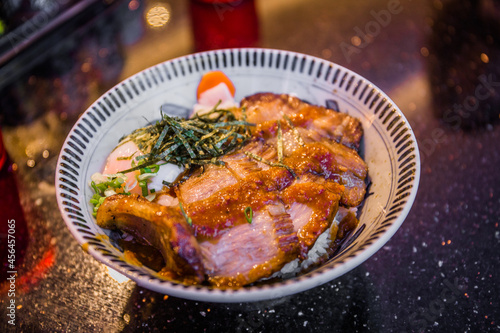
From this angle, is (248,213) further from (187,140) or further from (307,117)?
(307,117)

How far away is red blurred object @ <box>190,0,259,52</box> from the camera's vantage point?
3.77 meters

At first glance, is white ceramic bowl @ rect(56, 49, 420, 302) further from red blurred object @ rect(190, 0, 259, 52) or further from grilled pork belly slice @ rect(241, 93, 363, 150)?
red blurred object @ rect(190, 0, 259, 52)

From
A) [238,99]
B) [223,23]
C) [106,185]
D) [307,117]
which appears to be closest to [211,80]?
[238,99]

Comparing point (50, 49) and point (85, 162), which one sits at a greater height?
point (50, 49)

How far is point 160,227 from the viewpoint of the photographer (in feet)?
5.60

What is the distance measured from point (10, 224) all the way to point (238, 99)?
5.83 ft

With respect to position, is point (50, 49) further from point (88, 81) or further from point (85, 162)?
point (85, 162)

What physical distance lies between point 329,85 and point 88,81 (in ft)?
7.29

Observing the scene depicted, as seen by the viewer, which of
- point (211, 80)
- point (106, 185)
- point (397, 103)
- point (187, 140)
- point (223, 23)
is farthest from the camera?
point (223, 23)

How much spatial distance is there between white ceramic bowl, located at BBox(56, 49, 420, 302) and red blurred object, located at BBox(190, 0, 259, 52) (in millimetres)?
1146

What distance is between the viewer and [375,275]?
2123mm

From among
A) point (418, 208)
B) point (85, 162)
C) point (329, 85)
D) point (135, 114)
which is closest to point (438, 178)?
point (418, 208)

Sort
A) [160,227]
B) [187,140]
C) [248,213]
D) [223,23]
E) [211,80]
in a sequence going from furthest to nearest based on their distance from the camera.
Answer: [223,23] < [211,80] < [187,140] < [248,213] < [160,227]

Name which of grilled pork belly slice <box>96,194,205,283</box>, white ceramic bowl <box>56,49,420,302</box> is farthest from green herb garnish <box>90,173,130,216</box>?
grilled pork belly slice <box>96,194,205,283</box>
